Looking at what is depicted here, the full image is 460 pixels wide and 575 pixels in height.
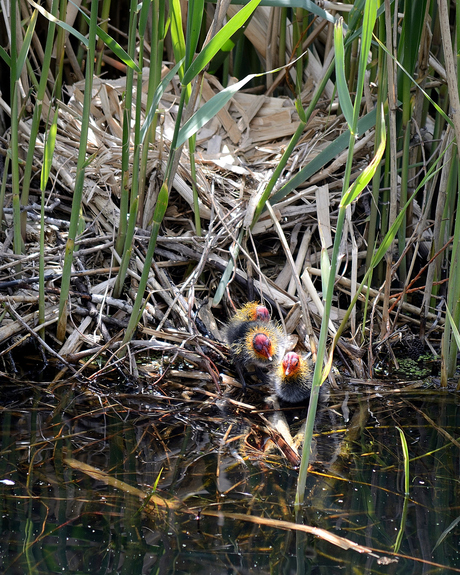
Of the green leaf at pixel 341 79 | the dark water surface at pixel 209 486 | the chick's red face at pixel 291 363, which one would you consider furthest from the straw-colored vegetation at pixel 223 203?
the green leaf at pixel 341 79

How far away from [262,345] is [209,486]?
0.76 metres

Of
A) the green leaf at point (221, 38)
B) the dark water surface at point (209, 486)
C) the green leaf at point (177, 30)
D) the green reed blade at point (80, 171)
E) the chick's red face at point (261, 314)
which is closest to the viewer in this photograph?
the dark water surface at point (209, 486)

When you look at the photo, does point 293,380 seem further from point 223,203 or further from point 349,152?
point 223,203

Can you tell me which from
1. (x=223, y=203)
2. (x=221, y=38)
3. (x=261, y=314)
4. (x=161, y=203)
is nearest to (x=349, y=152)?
(x=221, y=38)

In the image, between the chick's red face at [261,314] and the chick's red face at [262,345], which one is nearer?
the chick's red face at [262,345]

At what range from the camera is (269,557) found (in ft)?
4.18

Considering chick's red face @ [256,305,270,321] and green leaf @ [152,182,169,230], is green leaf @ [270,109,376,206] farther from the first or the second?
green leaf @ [152,182,169,230]

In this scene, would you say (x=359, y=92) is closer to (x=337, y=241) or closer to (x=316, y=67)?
(x=337, y=241)

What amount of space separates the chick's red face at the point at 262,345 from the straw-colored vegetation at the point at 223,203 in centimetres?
20

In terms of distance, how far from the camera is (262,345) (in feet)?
7.34

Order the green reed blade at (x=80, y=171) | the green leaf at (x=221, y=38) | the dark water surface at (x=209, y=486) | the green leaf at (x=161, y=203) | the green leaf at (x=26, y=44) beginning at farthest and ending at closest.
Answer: the green leaf at (x=26, y=44), the green reed blade at (x=80, y=171), the green leaf at (x=161, y=203), the green leaf at (x=221, y=38), the dark water surface at (x=209, y=486)

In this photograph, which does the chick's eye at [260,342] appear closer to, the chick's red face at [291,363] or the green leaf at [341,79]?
the chick's red face at [291,363]

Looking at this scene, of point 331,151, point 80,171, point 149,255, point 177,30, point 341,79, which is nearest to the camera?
point 341,79

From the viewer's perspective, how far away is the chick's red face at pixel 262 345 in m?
2.23
